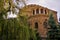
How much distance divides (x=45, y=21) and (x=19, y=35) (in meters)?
16.8

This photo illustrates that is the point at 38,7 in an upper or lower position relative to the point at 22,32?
upper

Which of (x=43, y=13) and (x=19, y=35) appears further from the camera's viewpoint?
(x=43, y=13)

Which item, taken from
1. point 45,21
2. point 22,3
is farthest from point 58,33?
point 22,3

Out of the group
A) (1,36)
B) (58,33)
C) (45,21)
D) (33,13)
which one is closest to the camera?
(1,36)

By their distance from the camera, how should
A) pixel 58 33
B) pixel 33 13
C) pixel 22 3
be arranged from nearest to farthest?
pixel 22 3 → pixel 58 33 → pixel 33 13

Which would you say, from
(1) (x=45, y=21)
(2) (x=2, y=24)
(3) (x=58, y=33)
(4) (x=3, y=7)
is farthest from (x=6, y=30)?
(1) (x=45, y=21)

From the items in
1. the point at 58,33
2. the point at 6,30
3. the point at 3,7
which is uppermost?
the point at 3,7

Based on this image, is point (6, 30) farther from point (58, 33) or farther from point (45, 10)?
point (45, 10)

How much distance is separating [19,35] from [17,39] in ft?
0.78

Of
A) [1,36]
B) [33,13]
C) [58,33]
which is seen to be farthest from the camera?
[33,13]

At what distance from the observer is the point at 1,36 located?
8.88 meters

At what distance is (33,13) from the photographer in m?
27.4

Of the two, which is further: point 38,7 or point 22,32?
point 38,7

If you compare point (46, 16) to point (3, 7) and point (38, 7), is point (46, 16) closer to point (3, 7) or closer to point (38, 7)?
point (38, 7)
